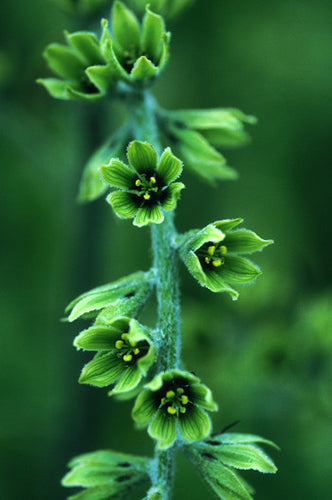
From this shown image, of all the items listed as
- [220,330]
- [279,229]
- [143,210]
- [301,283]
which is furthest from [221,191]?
[143,210]

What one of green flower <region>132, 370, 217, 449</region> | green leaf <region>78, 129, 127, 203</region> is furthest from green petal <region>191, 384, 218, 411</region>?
green leaf <region>78, 129, 127, 203</region>

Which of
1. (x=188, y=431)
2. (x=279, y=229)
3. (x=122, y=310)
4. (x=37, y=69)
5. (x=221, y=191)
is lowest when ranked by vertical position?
(x=188, y=431)

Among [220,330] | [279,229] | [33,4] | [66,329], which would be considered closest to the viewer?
[220,330]

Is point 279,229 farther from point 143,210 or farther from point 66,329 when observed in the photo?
point 143,210

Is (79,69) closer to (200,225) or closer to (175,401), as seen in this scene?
(175,401)

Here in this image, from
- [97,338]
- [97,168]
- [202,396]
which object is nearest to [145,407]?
[202,396]

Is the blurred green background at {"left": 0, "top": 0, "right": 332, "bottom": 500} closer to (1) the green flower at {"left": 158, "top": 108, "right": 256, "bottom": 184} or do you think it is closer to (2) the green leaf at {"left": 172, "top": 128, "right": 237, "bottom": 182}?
(1) the green flower at {"left": 158, "top": 108, "right": 256, "bottom": 184}
